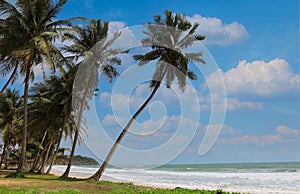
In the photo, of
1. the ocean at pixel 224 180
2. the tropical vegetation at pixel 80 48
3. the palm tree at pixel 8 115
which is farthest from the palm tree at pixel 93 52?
the palm tree at pixel 8 115

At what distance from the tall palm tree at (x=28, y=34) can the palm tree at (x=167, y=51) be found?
5.10 m

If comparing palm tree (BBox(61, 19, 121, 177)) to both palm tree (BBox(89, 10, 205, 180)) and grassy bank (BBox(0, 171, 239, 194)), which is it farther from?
grassy bank (BBox(0, 171, 239, 194))

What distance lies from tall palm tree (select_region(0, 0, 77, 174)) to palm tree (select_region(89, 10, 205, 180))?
510 cm

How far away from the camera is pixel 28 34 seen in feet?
64.0

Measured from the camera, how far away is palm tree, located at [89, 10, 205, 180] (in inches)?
794

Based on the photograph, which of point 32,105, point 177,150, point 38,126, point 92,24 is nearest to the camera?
point 177,150

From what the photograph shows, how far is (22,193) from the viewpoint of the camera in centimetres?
1071

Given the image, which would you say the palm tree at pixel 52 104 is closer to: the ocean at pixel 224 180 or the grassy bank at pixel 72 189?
the ocean at pixel 224 180

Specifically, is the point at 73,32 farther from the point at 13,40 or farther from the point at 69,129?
the point at 69,129

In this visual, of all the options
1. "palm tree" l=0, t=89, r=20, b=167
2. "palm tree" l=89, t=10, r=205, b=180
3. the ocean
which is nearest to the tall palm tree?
"palm tree" l=89, t=10, r=205, b=180

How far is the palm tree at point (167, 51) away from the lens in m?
20.2

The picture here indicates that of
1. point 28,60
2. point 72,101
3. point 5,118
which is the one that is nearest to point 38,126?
point 72,101

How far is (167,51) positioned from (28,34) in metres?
7.96

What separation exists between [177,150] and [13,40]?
11067 mm
